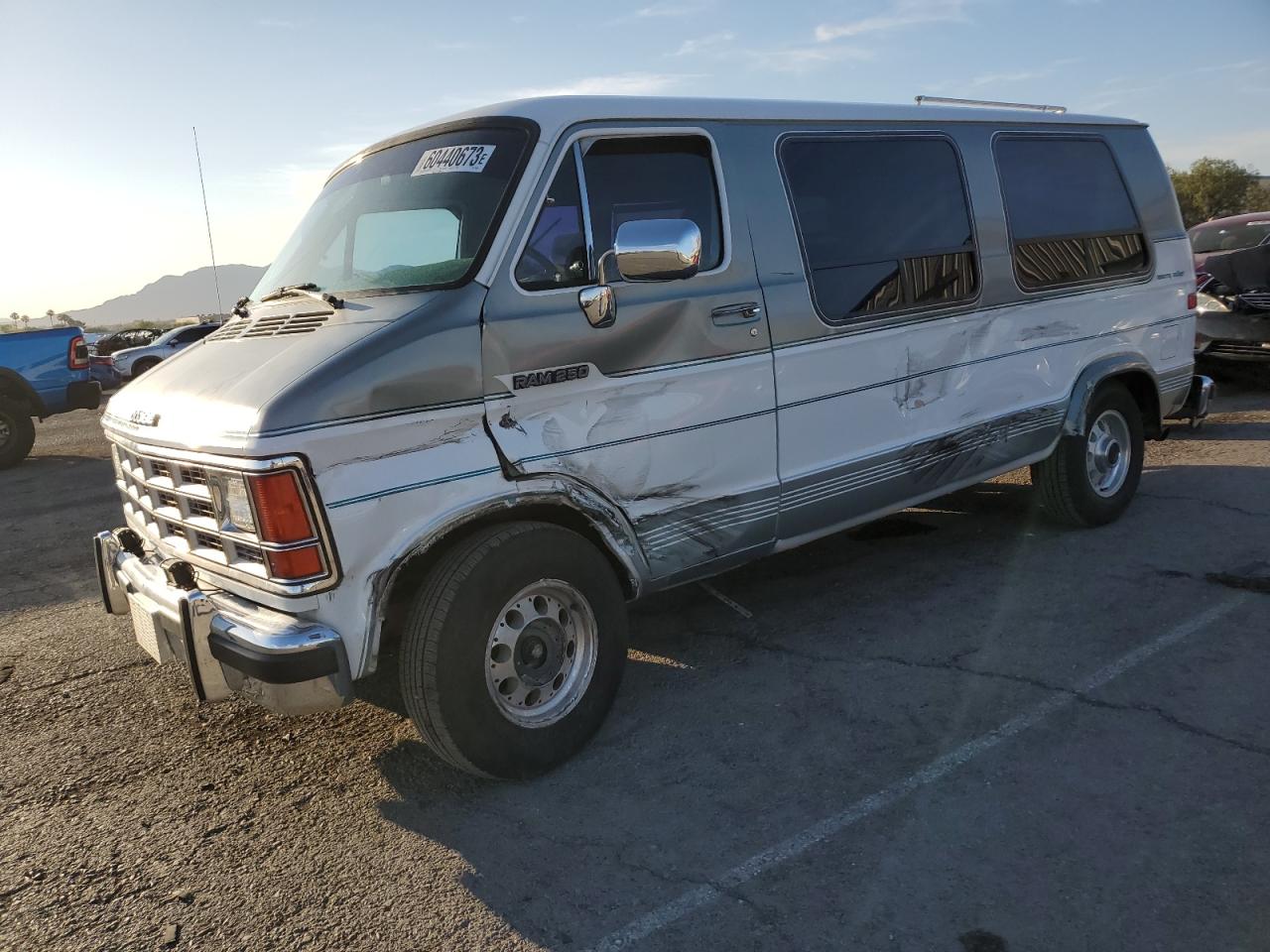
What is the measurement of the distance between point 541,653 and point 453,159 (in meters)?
1.88

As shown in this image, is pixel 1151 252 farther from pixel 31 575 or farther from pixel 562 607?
pixel 31 575

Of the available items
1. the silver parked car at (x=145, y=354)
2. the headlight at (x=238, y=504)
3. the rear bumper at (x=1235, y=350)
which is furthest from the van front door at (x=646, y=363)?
the silver parked car at (x=145, y=354)

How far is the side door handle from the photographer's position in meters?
3.89

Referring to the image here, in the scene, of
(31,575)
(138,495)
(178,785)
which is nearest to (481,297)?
(138,495)

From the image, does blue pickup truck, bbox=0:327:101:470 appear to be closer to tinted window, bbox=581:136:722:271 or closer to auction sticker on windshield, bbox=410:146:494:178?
auction sticker on windshield, bbox=410:146:494:178

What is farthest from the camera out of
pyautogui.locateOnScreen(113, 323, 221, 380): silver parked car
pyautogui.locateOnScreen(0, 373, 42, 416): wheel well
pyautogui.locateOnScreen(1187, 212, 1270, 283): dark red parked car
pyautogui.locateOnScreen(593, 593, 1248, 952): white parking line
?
pyautogui.locateOnScreen(113, 323, 221, 380): silver parked car

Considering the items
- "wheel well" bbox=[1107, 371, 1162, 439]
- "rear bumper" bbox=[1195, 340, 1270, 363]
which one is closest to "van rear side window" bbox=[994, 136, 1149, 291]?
"wheel well" bbox=[1107, 371, 1162, 439]

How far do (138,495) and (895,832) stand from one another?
3059mm

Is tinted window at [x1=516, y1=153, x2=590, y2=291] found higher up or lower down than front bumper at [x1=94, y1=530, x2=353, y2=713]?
higher up

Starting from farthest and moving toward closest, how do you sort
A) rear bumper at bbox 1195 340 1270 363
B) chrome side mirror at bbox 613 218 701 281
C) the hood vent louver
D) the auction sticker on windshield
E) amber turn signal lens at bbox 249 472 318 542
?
rear bumper at bbox 1195 340 1270 363, the auction sticker on windshield, the hood vent louver, chrome side mirror at bbox 613 218 701 281, amber turn signal lens at bbox 249 472 318 542

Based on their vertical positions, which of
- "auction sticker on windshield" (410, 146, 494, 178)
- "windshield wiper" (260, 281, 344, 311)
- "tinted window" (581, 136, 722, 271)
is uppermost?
"auction sticker on windshield" (410, 146, 494, 178)

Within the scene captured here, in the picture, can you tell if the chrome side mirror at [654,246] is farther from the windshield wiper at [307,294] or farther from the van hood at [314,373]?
the windshield wiper at [307,294]

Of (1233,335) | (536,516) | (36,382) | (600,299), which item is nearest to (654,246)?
(600,299)

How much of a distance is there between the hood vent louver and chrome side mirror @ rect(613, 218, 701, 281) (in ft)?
3.54
